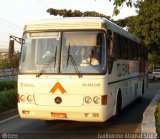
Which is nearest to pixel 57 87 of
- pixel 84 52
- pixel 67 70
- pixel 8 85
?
pixel 67 70

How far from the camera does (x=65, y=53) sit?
11.8 metres

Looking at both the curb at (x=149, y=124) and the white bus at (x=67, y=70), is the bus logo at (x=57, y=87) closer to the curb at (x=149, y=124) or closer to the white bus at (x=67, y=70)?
the white bus at (x=67, y=70)

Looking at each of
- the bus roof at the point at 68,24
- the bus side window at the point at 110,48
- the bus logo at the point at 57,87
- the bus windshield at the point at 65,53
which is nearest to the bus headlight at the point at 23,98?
the bus windshield at the point at 65,53

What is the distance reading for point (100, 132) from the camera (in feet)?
39.5

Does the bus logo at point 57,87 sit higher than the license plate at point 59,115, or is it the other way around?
the bus logo at point 57,87

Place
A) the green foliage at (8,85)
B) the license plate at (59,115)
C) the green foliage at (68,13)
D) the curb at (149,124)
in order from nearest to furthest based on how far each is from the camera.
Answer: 1. the curb at (149,124)
2. the license plate at (59,115)
3. the green foliage at (8,85)
4. the green foliage at (68,13)

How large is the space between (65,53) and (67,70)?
1.49ft

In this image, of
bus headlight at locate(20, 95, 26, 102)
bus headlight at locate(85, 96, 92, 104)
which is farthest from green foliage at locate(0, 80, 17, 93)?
bus headlight at locate(85, 96, 92, 104)

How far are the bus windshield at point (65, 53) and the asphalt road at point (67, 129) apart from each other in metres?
1.57

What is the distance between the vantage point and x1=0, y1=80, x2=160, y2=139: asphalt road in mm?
11457

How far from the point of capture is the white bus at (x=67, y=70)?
11477mm

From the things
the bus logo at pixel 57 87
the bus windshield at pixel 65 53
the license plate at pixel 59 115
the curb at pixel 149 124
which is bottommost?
the curb at pixel 149 124

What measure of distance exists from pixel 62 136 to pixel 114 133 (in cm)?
139

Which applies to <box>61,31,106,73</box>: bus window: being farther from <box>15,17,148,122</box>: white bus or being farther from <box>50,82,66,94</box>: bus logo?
<box>50,82,66,94</box>: bus logo
